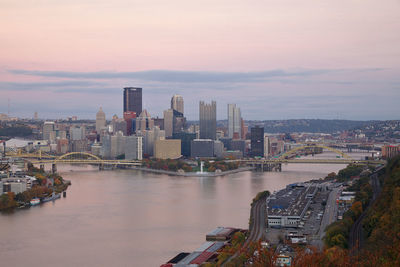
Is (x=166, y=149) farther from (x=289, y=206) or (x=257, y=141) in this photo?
(x=289, y=206)

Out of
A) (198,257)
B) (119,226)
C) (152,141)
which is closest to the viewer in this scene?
(198,257)

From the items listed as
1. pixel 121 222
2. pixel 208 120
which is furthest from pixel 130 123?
pixel 121 222

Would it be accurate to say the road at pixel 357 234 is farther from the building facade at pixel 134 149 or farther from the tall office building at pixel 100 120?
the tall office building at pixel 100 120

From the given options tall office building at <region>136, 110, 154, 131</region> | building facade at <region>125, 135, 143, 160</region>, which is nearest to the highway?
building facade at <region>125, 135, 143, 160</region>

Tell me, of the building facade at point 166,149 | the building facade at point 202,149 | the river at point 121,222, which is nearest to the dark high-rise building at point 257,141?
the building facade at point 202,149

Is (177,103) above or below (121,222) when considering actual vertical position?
above

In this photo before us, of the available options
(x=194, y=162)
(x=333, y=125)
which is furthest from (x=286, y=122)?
(x=194, y=162)

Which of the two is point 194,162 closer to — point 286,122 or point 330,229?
point 330,229
